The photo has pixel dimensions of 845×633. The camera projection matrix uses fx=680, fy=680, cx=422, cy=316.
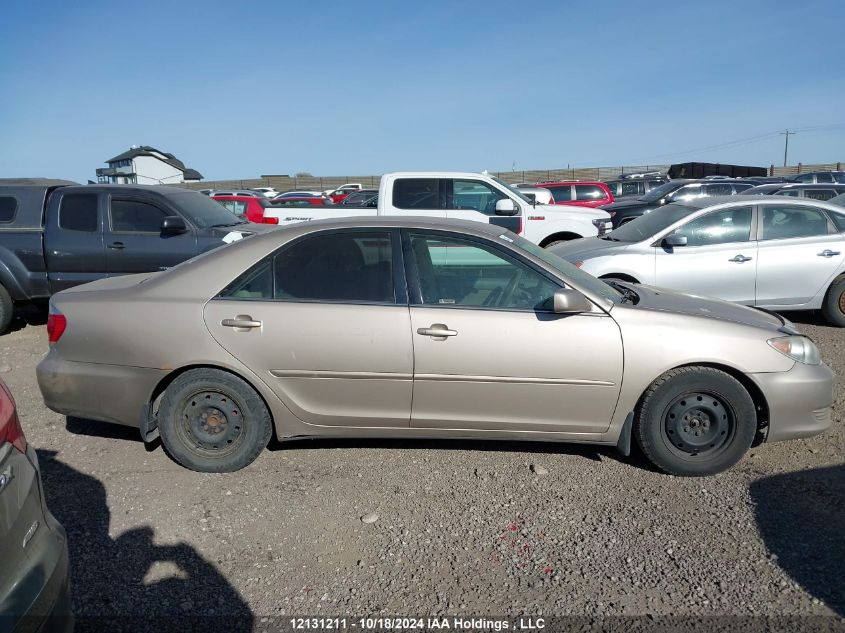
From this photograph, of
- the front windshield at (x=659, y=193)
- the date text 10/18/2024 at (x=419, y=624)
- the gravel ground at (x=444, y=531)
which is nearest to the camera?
the date text 10/18/2024 at (x=419, y=624)

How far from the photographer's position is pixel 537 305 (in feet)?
13.4

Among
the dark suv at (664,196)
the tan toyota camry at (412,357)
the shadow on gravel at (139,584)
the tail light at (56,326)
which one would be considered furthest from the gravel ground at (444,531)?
the dark suv at (664,196)

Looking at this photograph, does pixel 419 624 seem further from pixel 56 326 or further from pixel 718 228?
pixel 718 228

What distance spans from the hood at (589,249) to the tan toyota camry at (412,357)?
10.8 ft

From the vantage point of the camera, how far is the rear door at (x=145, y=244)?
7.75 m

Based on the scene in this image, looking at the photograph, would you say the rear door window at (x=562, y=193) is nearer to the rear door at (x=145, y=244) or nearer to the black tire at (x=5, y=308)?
the rear door at (x=145, y=244)

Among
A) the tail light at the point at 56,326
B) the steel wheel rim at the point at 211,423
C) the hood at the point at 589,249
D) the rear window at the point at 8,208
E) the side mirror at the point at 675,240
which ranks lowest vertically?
the steel wheel rim at the point at 211,423

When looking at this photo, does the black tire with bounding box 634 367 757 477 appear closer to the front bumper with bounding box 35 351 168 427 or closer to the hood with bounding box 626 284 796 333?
the hood with bounding box 626 284 796 333

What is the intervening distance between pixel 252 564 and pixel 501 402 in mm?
1656

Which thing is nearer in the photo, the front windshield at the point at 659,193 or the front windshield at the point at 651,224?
the front windshield at the point at 651,224

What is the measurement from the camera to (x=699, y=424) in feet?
13.5

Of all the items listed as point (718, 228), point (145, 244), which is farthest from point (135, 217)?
point (718, 228)

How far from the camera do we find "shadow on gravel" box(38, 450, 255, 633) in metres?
2.90

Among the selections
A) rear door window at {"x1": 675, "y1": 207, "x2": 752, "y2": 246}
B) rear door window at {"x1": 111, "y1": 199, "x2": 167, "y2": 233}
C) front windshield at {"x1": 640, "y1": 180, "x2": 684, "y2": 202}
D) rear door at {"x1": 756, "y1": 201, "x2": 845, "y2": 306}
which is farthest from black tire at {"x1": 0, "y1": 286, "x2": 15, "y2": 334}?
front windshield at {"x1": 640, "y1": 180, "x2": 684, "y2": 202}
